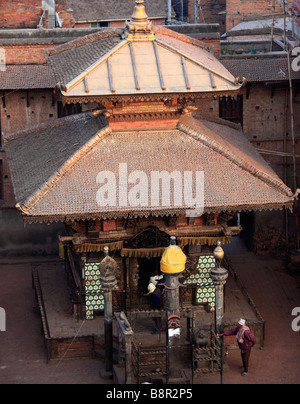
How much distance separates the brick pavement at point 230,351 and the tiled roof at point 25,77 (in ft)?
22.4

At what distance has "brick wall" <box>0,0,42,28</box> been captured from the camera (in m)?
43.8

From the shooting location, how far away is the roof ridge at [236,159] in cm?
2794

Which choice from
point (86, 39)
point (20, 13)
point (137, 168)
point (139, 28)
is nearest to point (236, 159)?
point (137, 168)

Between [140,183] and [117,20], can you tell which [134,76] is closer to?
[140,183]

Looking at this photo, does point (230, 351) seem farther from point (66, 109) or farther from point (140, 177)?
point (66, 109)

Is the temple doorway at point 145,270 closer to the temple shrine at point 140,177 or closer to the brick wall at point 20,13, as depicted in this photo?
the temple shrine at point 140,177

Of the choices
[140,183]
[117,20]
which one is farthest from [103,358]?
[117,20]

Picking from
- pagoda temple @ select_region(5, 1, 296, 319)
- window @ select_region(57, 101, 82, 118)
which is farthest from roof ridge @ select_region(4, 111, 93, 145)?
window @ select_region(57, 101, 82, 118)

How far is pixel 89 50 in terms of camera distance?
3122 centimetres

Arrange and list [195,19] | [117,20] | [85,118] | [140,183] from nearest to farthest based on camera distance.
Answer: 1. [140,183]
2. [85,118]
3. [195,19]
4. [117,20]

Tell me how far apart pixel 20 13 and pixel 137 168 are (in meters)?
18.7

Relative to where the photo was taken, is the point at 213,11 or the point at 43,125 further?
the point at 213,11

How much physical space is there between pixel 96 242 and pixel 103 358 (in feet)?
11.2

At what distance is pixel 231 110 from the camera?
37.8m
